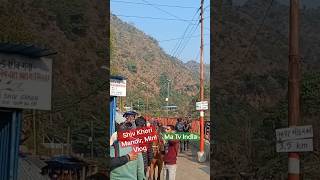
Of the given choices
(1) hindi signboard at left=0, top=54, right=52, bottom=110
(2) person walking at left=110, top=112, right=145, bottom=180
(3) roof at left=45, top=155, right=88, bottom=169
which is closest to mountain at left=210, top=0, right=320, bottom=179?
(3) roof at left=45, top=155, right=88, bottom=169

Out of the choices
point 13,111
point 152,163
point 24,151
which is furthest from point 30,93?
point 152,163

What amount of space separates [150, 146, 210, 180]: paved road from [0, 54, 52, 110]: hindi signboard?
979 centimetres

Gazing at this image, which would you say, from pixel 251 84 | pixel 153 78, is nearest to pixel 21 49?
pixel 251 84

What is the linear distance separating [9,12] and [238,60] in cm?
636

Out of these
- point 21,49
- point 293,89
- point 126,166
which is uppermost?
point 21,49

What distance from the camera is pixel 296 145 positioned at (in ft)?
29.2

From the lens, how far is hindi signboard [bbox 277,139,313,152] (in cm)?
867

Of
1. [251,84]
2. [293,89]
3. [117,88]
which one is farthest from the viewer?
[117,88]

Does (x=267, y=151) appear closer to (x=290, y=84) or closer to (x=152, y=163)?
(x=152, y=163)

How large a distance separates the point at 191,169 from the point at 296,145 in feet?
38.4

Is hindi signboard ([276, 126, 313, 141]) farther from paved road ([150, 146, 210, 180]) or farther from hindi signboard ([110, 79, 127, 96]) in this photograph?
paved road ([150, 146, 210, 180])

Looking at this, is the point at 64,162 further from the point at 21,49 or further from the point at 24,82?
the point at 21,49

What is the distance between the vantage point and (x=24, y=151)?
1110cm

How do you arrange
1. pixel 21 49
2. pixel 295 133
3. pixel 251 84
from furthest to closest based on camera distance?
pixel 251 84
pixel 295 133
pixel 21 49
